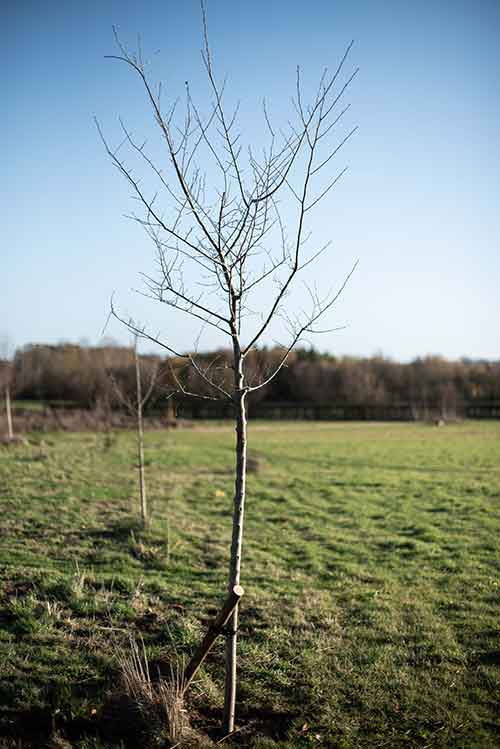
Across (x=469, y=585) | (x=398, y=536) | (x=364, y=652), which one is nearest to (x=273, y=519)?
(x=398, y=536)

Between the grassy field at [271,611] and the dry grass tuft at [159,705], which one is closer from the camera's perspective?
the dry grass tuft at [159,705]

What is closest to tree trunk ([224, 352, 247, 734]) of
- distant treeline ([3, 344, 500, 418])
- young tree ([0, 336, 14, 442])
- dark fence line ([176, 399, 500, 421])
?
young tree ([0, 336, 14, 442])

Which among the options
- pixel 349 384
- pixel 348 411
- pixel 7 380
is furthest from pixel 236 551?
pixel 349 384

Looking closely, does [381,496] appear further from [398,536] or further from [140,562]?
[140,562]

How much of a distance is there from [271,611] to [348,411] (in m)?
55.3

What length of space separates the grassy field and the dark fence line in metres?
43.0

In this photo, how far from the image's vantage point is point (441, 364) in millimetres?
86312

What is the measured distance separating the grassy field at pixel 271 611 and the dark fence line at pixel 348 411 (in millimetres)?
43042

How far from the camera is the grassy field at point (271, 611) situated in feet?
14.2

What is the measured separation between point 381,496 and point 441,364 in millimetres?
76951

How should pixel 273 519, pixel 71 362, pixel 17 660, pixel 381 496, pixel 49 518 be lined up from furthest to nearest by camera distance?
pixel 71 362 → pixel 381 496 → pixel 273 519 → pixel 49 518 → pixel 17 660

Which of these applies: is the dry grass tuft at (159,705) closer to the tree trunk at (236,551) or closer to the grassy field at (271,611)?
the grassy field at (271,611)

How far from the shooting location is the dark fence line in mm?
56875

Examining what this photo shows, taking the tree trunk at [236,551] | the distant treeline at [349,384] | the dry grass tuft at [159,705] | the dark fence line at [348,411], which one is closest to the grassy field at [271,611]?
the dry grass tuft at [159,705]
